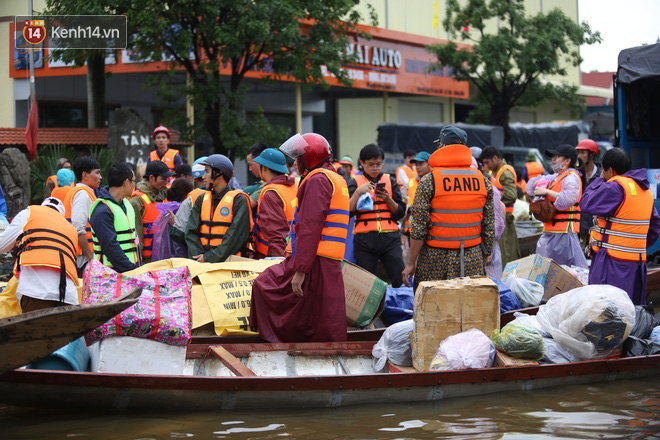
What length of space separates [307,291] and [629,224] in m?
3.18

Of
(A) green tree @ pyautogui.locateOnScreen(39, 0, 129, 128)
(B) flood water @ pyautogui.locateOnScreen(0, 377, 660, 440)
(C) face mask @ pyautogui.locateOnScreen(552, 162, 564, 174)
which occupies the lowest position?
(B) flood water @ pyautogui.locateOnScreen(0, 377, 660, 440)

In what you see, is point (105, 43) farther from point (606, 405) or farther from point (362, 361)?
point (606, 405)

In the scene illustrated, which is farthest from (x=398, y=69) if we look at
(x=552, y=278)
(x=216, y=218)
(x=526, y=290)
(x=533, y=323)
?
(x=533, y=323)

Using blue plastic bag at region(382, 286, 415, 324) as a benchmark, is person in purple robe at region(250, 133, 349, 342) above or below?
above

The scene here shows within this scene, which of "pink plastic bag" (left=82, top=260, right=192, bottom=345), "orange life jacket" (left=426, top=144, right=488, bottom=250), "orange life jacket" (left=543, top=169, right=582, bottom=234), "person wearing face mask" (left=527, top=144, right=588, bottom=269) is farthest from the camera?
"orange life jacket" (left=543, top=169, right=582, bottom=234)

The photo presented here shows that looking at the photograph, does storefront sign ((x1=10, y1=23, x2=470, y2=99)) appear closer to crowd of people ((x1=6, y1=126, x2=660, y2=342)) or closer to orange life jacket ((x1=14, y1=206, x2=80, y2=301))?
crowd of people ((x1=6, y1=126, x2=660, y2=342))

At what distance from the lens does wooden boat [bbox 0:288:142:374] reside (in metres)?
5.36

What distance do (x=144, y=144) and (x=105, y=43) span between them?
2.23 m

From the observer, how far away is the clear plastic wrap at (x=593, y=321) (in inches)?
258

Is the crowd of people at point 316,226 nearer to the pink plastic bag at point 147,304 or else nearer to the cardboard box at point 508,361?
the pink plastic bag at point 147,304

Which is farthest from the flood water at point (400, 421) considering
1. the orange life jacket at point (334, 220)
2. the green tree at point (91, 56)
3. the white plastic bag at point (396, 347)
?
the green tree at point (91, 56)

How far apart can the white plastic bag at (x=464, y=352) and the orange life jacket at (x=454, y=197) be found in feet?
3.30

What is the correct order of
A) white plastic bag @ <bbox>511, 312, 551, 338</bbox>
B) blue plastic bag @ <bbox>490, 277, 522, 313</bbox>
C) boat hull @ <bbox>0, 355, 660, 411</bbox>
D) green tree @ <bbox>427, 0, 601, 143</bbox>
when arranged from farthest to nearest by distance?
green tree @ <bbox>427, 0, 601, 143</bbox>
blue plastic bag @ <bbox>490, 277, 522, 313</bbox>
white plastic bag @ <bbox>511, 312, 551, 338</bbox>
boat hull @ <bbox>0, 355, 660, 411</bbox>

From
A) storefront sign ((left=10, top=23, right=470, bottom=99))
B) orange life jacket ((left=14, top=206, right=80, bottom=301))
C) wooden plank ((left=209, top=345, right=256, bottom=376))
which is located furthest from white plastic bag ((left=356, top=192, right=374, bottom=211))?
storefront sign ((left=10, top=23, right=470, bottom=99))
